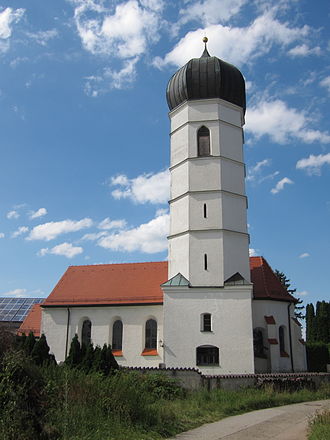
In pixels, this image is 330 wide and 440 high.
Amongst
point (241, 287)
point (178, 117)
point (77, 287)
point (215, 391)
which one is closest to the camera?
point (215, 391)

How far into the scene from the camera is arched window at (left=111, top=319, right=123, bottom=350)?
26.5m

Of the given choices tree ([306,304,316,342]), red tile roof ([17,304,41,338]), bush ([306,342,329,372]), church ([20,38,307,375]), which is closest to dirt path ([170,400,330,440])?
church ([20,38,307,375])

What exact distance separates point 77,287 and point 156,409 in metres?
18.2

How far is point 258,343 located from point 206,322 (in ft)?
10.6

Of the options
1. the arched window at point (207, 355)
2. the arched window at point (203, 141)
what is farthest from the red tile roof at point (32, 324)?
the arched window at point (203, 141)

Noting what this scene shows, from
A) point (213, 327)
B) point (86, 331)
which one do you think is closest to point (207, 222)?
point (213, 327)

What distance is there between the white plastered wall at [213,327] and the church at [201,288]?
0.05 metres

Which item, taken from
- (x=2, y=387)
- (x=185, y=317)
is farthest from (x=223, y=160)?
(x=2, y=387)

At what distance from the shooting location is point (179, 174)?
25828mm

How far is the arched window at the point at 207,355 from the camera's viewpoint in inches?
885

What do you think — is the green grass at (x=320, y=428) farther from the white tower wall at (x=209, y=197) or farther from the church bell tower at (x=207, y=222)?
the white tower wall at (x=209, y=197)

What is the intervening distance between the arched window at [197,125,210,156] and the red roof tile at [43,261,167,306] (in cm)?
778

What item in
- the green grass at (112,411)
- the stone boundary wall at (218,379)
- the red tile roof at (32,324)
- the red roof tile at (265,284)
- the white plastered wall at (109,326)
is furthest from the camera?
the red tile roof at (32,324)

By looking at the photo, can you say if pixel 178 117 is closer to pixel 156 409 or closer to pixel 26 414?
pixel 156 409
